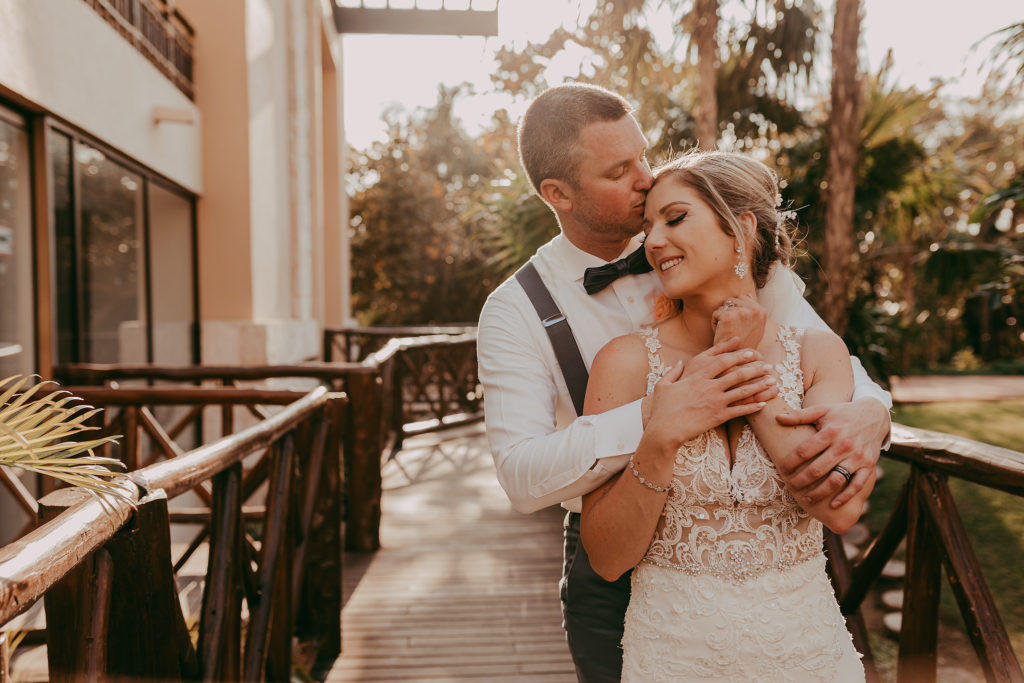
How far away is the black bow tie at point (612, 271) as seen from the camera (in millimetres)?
1849

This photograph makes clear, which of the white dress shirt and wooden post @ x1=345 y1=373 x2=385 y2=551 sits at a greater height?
the white dress shirt

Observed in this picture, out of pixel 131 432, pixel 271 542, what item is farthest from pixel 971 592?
pixel 131 432

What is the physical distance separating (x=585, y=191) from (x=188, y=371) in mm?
3608

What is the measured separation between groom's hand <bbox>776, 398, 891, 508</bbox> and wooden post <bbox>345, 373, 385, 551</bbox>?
3482mm

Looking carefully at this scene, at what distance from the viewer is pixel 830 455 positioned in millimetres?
1358

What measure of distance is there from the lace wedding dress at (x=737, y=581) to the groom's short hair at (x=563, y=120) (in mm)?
760

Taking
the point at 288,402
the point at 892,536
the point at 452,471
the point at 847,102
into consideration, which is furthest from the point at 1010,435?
the point at 288,402

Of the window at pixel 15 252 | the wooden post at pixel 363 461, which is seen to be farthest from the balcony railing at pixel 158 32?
the wooden post at pixel 363 461

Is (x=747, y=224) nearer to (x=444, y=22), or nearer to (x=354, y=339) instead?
(x=444, y=22)

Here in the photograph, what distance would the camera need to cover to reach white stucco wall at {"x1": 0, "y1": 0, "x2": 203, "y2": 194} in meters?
3.59

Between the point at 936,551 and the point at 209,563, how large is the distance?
6.88 ft

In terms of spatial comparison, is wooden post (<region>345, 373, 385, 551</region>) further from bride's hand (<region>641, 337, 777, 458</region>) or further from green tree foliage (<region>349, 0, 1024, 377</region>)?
bride's hand (<region>641, 337, 777, 458</region>)

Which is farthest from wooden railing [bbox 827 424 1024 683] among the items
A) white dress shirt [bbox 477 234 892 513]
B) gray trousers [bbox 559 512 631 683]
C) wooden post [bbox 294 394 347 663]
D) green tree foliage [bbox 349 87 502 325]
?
green tree foliage [bbox 349 87 502 325]

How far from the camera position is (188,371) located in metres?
4.71
